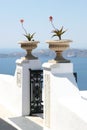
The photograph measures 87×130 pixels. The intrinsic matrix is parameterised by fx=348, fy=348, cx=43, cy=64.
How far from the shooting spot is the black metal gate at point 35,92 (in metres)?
10.5

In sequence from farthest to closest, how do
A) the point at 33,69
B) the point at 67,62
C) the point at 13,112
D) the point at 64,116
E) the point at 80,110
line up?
1. the point at 13,112
2. the point at 33,69
3. the point at 67,62
4. the point at 64,116
5. the point at 80,110

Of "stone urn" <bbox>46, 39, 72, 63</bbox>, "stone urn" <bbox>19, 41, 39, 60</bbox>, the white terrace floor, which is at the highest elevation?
"stone urn" <bbox>19, 41, 39, 60</bbox>

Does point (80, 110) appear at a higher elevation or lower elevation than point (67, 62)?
lower

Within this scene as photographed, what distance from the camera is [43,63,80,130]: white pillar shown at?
296 inches

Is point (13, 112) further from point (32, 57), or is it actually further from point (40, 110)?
point (32, 57)

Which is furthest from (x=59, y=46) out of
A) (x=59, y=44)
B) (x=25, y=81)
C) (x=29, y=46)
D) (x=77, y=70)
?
(x=77, y=70)

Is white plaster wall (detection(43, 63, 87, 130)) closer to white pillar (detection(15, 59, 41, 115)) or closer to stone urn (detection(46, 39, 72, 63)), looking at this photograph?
stone urn (detection(46, 39, 72, 63))

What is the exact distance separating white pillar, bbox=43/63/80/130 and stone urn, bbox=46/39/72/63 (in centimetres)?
21

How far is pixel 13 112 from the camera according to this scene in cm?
1120

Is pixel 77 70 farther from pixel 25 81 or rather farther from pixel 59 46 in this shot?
pixel 59 46

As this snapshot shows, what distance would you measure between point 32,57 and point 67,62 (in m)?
2.81

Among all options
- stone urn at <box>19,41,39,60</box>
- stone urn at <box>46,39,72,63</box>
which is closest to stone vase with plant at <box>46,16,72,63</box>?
stone urn at <box>46,39,72,63</box>

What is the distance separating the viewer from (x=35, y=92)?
34.8ft

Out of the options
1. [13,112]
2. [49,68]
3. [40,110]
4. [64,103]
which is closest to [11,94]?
[13,112]
